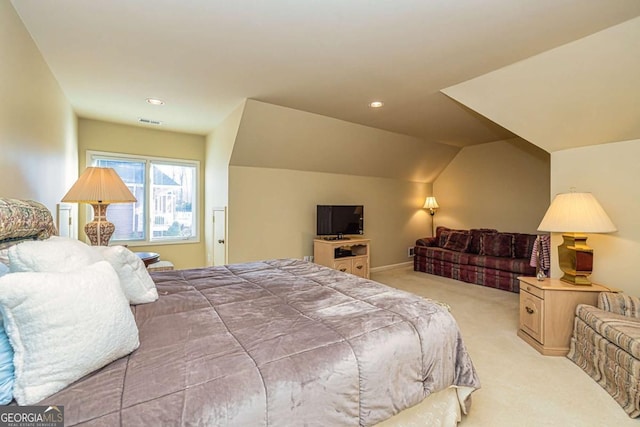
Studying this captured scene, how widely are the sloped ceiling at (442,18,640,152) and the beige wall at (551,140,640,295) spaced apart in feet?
0.42

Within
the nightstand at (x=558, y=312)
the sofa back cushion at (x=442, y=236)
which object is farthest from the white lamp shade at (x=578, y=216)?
the sofa back cushion at (x=442, y=236)

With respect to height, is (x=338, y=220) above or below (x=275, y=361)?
above

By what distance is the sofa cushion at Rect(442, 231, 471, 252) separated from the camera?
17.2 ft

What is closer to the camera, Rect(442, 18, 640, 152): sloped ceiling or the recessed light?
Rect(442, 18, 640, 152): sloped ceiling

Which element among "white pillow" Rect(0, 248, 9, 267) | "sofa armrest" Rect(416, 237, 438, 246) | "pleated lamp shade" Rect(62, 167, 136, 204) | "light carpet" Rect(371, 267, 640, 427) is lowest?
"light carpet" Rect(371, 267, 640, 427)

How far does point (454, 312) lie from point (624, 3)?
118 inches

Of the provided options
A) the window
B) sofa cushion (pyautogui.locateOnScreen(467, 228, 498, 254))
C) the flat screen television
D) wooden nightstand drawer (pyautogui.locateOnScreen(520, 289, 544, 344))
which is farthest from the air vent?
sofa cushion (pyautogui.locateOnScreen(467, 228, 498, 254))

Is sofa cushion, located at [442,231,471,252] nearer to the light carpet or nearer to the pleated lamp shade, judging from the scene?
the light carpet

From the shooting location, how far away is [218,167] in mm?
4332

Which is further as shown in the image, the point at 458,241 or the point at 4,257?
the point at 458,241

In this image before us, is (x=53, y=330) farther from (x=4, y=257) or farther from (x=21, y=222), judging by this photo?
(x=21, y=222)

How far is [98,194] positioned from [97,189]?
0.05 meters

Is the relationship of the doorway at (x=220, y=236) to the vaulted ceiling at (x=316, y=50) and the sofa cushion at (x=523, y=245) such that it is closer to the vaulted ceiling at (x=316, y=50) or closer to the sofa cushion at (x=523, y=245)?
the vaulted ceiling at (x=316, y=50)

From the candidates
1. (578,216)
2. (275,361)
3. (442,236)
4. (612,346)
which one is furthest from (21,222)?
(442,236)
